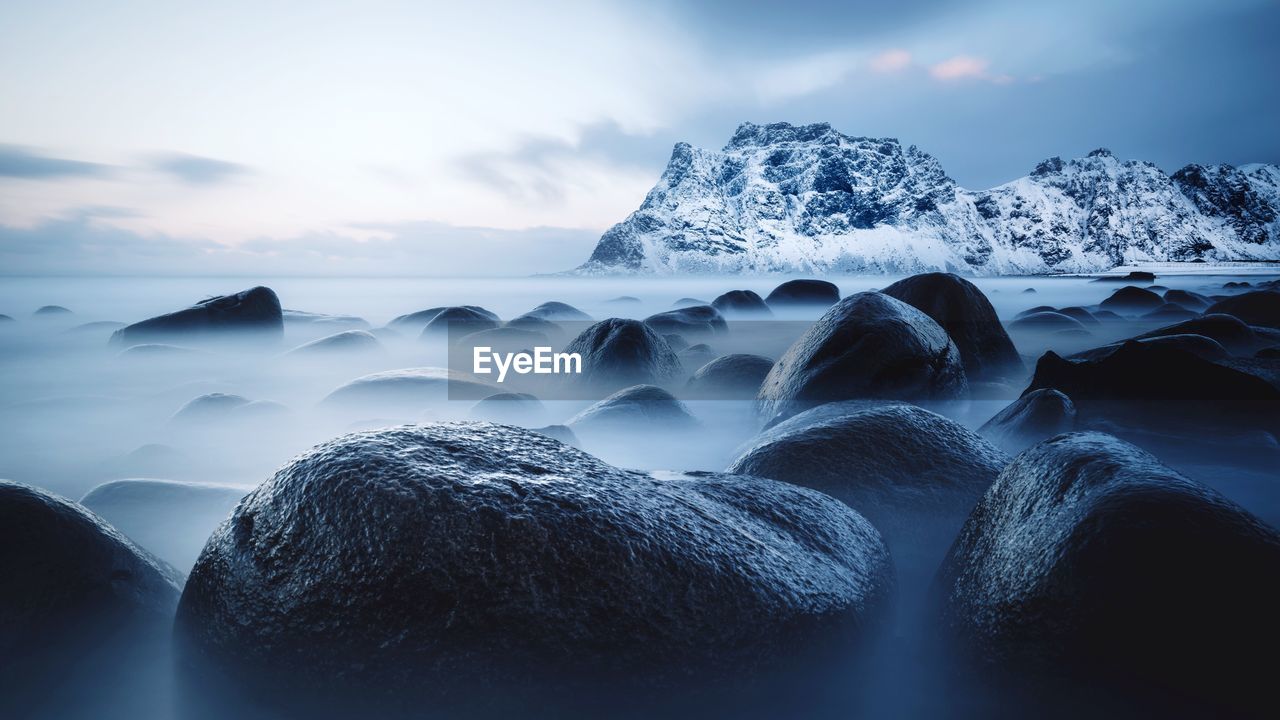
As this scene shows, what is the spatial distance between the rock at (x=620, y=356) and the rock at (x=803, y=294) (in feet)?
39.2

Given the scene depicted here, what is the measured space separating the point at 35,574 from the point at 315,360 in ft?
28.0

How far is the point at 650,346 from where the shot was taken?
7.57 meters

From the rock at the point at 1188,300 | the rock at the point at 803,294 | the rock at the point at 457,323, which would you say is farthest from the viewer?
the rock at the point at 803,294

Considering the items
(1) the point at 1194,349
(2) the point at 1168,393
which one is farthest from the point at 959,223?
(2) the point at 1168,393

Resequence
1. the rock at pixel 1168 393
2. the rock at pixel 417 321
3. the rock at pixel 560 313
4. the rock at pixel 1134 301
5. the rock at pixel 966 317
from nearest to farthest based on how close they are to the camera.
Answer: the rock at pixel 1168 393, the rock at pixel 966 317, the rock at pixel 417 321, the rock at pixel 560 313, the rock at pixel 1134 301

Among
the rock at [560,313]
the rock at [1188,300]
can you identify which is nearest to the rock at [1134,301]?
the rock at [1188,300]

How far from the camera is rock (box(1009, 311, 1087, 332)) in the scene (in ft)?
42.5

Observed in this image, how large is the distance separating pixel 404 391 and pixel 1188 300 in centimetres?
1872

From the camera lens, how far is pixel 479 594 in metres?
1.80

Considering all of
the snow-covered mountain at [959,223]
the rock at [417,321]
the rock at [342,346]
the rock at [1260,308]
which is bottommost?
the rock at [342,346]

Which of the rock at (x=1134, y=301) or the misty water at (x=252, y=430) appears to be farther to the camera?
the rock at (x=1134, y=301)

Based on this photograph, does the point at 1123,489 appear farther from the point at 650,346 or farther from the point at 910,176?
the point at 910,176

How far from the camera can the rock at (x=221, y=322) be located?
1071 centimetres

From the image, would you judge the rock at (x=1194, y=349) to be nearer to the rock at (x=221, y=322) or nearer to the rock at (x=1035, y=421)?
the rock at (x=1035, y=421)
